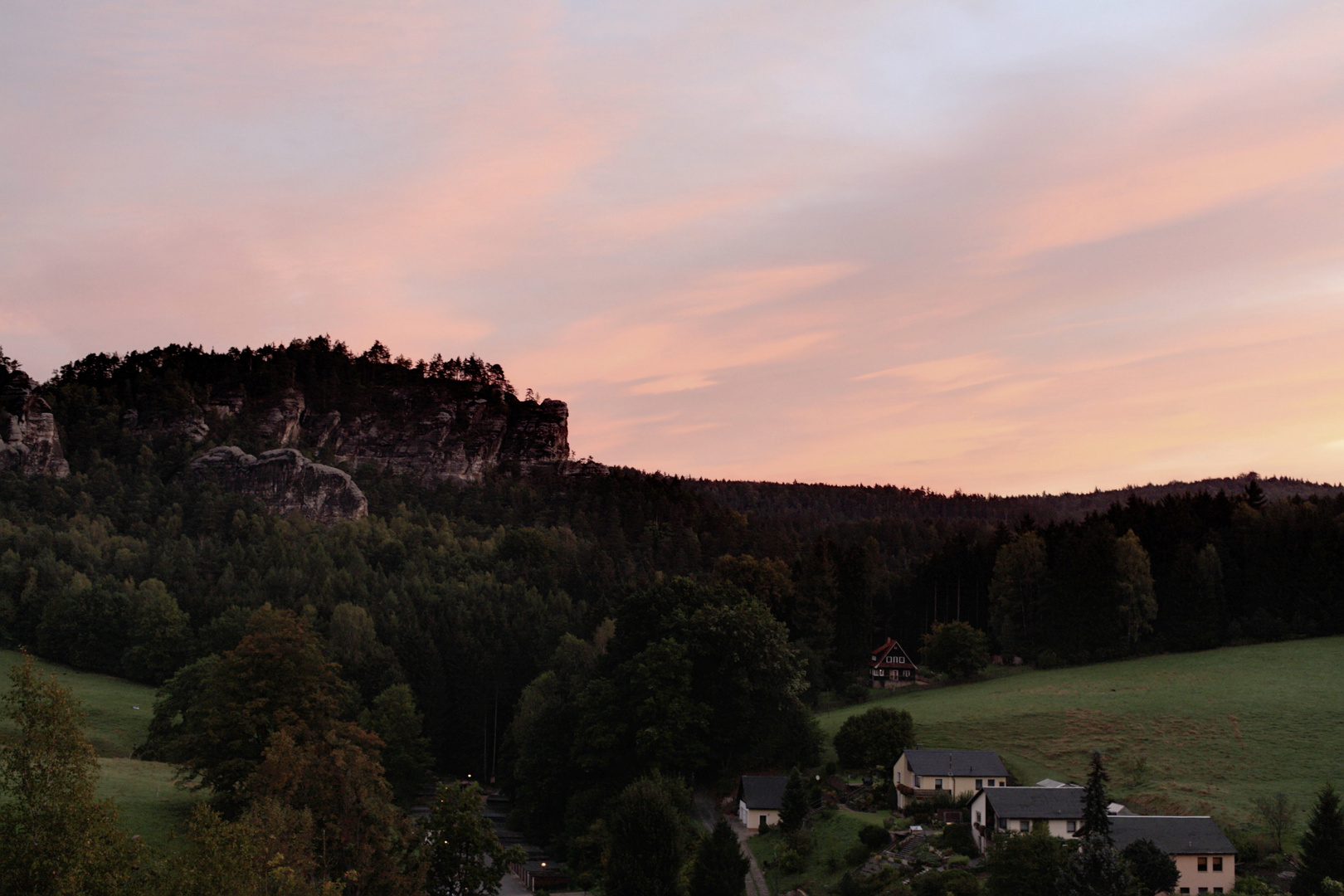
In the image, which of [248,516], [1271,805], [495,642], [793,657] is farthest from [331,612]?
[1271,805]

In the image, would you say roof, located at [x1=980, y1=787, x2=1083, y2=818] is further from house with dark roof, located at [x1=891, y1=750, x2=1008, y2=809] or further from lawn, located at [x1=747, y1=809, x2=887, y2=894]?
lawn, located at [x1=747, y1=809, x2=887, y2=894]

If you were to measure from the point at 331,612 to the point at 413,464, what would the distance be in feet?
195

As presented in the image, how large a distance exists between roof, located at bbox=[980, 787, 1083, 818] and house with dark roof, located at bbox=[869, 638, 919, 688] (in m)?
42.5

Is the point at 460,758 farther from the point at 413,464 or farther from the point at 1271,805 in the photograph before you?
the point at 413,464

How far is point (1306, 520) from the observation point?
91.7 meters

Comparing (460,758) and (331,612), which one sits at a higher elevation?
(331,612)

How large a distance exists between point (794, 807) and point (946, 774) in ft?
28.6

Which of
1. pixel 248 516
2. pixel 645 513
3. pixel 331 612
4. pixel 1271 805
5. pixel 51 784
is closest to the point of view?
pixel 51 784

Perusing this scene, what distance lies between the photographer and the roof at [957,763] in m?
59.9

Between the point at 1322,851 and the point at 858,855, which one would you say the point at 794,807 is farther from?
the point at 1322,851

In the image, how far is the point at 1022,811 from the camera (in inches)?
1996

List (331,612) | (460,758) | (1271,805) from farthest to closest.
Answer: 1. (331,612)
2. (460,758)
3. (1271,805)

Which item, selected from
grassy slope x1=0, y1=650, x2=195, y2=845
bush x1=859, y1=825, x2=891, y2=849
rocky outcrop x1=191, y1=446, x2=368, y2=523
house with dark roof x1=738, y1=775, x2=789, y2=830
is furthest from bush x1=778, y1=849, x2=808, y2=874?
rocky outcrop x1=191, y1=446, x2=368, y2=523

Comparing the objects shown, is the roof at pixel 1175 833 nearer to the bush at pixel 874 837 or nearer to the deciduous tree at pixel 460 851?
the bush at pixel 874 837
